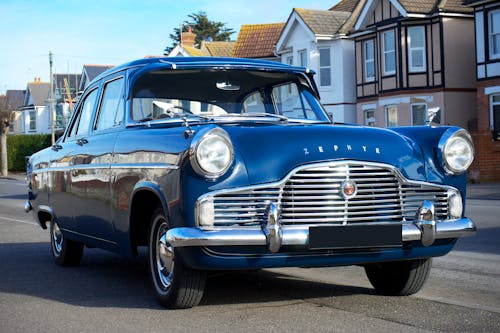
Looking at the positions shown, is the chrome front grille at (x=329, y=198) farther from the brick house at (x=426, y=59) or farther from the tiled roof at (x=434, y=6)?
the tiled roof at (x=434, y=6)

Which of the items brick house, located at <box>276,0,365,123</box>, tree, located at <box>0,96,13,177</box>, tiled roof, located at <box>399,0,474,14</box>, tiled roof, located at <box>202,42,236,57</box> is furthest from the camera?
tree, located at <box>0,96,13,177</box>

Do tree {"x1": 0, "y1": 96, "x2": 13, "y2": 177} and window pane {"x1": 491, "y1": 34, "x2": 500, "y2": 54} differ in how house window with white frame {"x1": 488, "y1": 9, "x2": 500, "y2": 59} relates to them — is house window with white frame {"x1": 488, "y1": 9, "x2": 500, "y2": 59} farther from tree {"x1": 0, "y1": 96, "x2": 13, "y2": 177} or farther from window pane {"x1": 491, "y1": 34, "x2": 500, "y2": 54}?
tree {"x1": 0, "y1": 96, "x2": 13, "y2": 177}

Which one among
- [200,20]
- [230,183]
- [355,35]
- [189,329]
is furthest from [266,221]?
[200,20]

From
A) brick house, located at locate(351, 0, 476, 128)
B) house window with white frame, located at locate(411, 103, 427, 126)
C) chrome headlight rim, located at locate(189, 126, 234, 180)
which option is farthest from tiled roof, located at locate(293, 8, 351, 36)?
chrome headlight rim, located at locate(189, 126, 234, 180)

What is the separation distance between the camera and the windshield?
750 cm

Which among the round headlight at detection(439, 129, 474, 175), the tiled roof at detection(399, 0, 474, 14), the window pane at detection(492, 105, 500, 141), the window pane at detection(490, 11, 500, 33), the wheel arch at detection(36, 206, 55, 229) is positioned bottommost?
the wheel arch at detection(36, 206, 55, 229)

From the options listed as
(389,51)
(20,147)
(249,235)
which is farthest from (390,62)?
(20,147)

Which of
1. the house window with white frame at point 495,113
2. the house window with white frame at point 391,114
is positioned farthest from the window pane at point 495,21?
the house window with white frame at point 391,114

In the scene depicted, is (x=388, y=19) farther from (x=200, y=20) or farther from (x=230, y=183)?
(x=200, y=20)

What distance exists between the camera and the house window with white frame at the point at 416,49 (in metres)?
36.7

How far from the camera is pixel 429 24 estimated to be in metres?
36.5

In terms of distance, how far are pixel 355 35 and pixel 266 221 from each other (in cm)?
3541

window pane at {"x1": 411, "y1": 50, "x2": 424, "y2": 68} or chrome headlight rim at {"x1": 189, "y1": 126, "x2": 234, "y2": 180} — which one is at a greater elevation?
window pane at {"x1": 411, "y1": 50, "x2": 424, "y2": 68}

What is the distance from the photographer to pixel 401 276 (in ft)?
22.4
